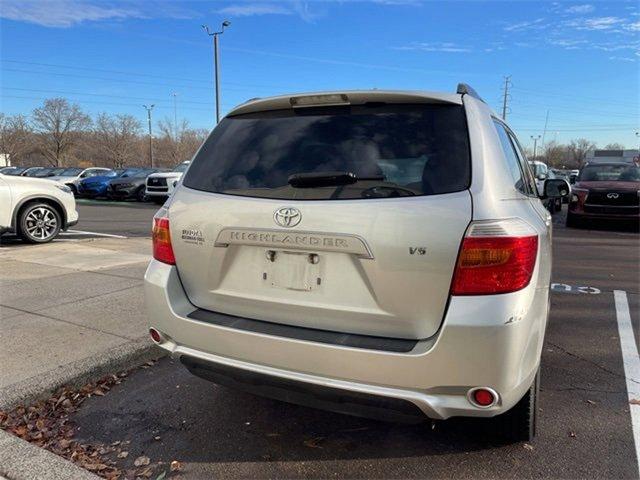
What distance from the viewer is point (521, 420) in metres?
2.72

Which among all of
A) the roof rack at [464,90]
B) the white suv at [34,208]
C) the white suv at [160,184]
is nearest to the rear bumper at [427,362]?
the roof rack at [464,90]

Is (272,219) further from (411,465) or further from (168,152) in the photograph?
(168,152)

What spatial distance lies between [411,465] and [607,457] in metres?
1.03

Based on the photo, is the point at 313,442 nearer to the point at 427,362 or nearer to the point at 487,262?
the point at 427,362

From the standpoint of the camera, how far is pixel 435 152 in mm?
2373

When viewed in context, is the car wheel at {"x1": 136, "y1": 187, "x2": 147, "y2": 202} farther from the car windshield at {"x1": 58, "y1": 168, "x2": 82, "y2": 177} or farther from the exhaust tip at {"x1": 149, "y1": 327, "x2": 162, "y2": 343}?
the exhaust tip at {"x1": 149, "y1": 327, "x2": 162, "y2": 343}

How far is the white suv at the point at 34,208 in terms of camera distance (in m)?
8.73

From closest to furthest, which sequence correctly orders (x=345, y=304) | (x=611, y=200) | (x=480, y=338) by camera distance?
1. (x=480, y=338)
2. (x=345, y=304)
3. (x=611, y=200)

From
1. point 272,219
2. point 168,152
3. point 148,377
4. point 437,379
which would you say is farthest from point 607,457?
point 168,152

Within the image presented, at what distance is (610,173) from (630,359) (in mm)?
11565

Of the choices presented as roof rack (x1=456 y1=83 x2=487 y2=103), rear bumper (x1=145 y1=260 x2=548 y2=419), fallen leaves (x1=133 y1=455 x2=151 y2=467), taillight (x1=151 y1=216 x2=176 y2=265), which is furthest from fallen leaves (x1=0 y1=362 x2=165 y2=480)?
roof rack (x1=456 y1=83 x2=487 y2=103)

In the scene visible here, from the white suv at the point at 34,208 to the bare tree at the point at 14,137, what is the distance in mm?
75070

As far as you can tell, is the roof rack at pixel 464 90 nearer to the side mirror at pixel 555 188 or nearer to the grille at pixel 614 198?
the side mirror at pixel 555 188

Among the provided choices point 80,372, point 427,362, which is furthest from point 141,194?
point 427,362
